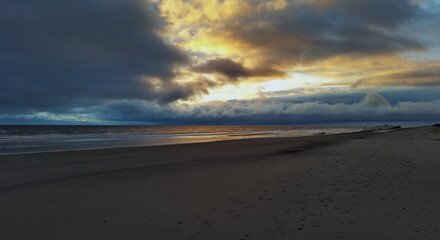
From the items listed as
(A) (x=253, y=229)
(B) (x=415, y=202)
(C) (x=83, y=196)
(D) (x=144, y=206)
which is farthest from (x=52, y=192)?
(B) (x=415, y=202)

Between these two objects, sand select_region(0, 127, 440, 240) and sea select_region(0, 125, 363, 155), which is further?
sea select_region(0, 125, 363, 155)

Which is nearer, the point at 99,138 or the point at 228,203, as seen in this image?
the point at 228,203

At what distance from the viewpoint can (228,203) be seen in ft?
27.7

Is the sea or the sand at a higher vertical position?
the sea

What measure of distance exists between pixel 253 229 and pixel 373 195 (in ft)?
15.5

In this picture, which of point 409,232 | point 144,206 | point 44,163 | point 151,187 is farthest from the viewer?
point 44,163

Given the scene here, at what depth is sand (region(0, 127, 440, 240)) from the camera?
635 centimetres

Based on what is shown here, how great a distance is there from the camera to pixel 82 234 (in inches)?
251

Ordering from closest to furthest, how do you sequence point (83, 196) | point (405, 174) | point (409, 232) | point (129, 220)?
1. point (409, 232)
2. point (129, 220)
3. point (83, 196)
4. point (405, 174)

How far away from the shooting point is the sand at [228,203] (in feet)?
20.8

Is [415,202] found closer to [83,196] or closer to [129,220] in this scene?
[129,220]

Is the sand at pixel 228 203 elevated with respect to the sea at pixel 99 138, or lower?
lower

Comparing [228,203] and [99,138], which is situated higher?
[99,138]

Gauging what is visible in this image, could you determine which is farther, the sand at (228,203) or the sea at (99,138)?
the sea at (99,138)
